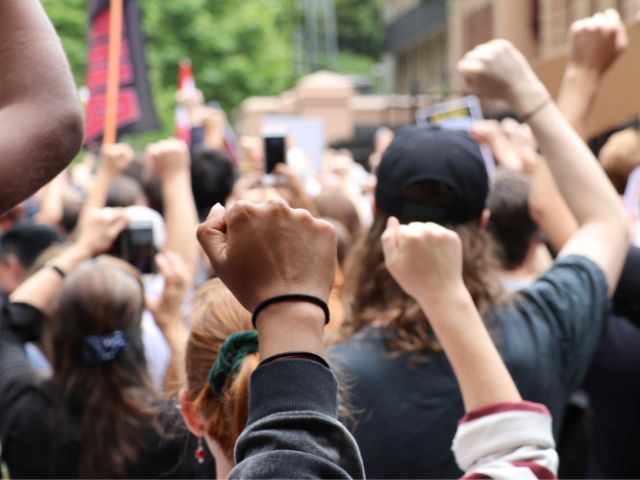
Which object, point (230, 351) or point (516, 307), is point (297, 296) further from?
point (516, 307)

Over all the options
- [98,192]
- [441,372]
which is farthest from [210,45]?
[441,372]

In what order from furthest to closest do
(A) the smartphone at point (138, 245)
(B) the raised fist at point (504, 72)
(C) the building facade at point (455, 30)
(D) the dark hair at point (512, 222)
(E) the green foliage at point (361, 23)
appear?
(E) the green foliage at point (361, 23)
(C) the building facade at point (455, 30)
(A) the smartphone at point (138, 245)
(D) the dark hair at point (512, 222)
(B) the raised fist at point (504, 72)

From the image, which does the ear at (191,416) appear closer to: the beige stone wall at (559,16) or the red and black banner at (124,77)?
the red and black banner at (124,77)

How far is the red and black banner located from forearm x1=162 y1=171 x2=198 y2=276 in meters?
3.20

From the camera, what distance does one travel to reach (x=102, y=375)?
140 inches

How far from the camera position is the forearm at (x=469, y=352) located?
87.0 inches

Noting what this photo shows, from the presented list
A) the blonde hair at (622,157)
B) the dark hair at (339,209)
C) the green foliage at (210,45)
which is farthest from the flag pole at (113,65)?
the green foliage at (210,45)

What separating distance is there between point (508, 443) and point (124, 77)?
667 centimetres

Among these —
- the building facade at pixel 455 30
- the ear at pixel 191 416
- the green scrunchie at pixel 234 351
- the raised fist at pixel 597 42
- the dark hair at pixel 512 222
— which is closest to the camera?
the green scrunchie at pixel 234 351

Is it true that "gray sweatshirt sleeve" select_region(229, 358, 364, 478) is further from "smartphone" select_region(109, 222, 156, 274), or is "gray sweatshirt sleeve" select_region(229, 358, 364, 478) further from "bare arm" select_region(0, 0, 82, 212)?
"smartphone" select_region(109, 222, 156, 274)

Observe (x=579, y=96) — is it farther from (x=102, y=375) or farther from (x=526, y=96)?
(x=102, y=375)

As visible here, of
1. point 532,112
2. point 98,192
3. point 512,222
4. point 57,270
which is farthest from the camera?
point 98,192

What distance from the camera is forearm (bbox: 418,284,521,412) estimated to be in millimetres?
2211

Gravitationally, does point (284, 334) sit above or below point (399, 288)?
above
